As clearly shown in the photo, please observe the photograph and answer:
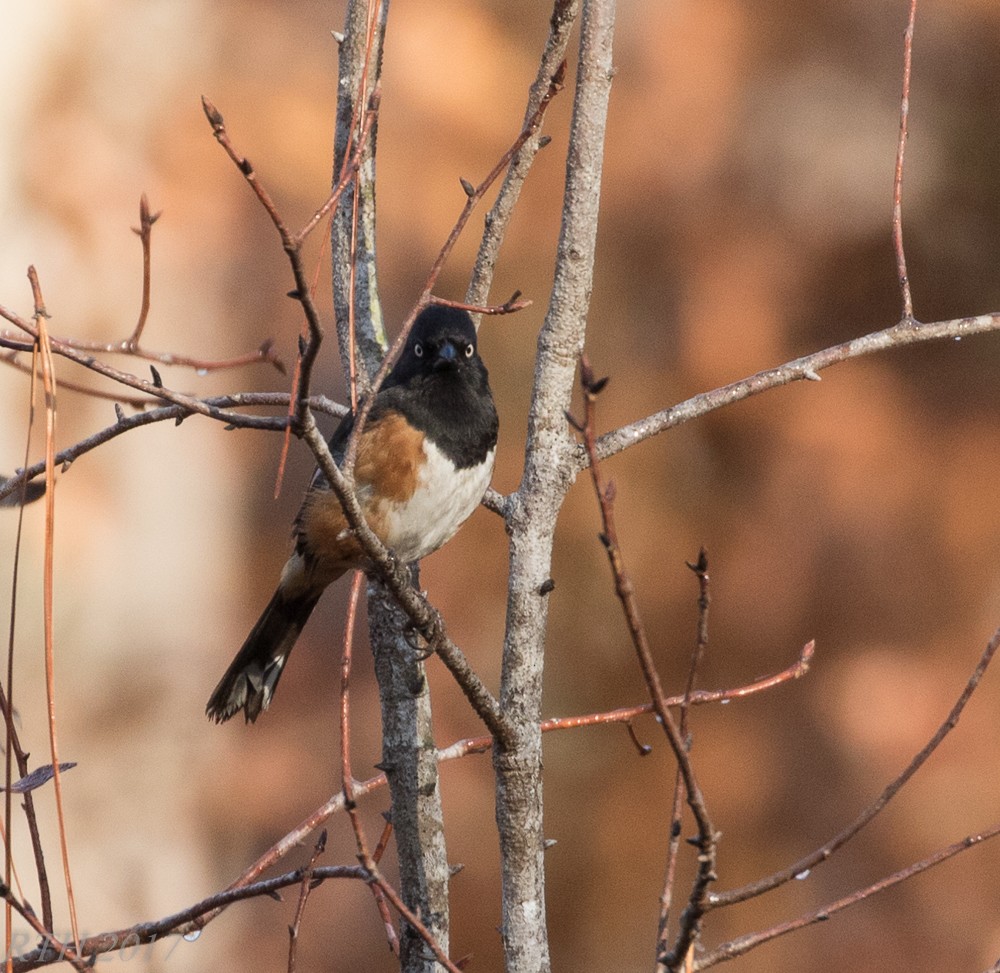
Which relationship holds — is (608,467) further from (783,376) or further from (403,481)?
(783,376)

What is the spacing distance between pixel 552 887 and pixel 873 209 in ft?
10.1

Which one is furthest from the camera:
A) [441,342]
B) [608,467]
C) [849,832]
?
[608,467]

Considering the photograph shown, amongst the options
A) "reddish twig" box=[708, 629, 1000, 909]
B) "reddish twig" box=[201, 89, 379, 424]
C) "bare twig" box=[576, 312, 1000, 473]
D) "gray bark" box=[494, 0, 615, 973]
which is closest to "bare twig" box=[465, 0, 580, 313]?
"gray bark" box=[494, 0, 615, 973]

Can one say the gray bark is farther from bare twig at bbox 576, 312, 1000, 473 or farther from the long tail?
the long tail

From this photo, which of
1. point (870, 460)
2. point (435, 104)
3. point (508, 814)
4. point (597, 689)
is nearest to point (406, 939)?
point (508, 814)

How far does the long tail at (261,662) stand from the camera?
2416 mm

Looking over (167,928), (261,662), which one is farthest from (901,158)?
(261,662)

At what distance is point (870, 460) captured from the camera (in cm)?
474

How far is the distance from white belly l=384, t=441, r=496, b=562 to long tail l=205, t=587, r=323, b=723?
321mm

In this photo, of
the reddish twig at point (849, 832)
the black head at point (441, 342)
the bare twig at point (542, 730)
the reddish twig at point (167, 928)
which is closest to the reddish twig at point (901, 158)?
the bare twig at point (542, 730)

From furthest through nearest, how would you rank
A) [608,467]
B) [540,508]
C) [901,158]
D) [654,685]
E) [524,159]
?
[608,467], [524,159], [540,508], [901,158], [654,685]

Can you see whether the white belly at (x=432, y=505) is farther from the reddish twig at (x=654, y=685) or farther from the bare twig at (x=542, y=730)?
the reddish twig at (x=654, y=685)

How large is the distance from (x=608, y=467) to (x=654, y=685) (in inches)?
149

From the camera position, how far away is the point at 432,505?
226 centimetres
